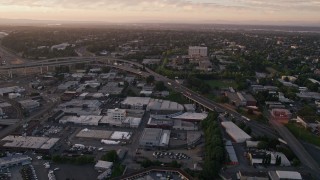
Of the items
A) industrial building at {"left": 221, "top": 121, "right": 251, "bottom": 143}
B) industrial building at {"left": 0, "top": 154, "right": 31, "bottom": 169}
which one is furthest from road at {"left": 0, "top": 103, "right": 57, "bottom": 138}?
industrial building at {"left": 221, "top": 121, "right": 251, "bottom": 143}

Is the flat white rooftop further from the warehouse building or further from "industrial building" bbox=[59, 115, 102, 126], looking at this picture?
the warehouse building

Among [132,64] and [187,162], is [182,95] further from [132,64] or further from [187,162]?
[132,64]

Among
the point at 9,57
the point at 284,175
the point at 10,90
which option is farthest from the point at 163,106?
the point at 9,57

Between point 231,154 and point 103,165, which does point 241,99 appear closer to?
point 231,154

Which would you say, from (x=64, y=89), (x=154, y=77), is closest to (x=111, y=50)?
(x=154, y=77)

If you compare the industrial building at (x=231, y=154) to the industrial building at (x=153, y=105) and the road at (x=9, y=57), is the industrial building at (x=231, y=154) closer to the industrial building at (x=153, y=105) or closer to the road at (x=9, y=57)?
the industrial building at (x=153, y=105)

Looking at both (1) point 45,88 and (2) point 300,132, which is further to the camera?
(1) point 45,88

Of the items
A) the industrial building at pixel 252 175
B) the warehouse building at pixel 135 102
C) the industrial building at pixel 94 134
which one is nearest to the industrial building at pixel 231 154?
the industrial building at pixel 252 175
